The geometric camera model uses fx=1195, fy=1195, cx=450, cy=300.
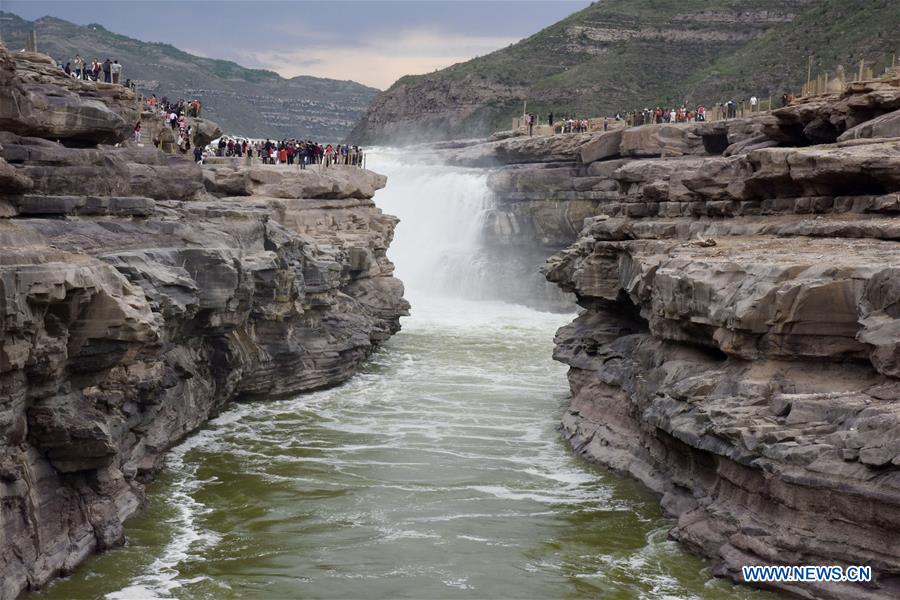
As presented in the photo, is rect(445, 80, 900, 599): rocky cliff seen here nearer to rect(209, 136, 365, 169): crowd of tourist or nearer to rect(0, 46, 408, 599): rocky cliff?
rect(0, 46, 408, 599): rocky cliff

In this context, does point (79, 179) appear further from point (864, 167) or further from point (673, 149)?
point (673, 149)

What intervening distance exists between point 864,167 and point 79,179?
13.9 m

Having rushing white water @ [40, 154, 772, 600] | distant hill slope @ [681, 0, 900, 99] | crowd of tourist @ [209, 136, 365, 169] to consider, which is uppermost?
distant hill slope @ [681, 0, 900, 99]

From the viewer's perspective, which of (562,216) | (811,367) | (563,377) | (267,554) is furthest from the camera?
(562,216)

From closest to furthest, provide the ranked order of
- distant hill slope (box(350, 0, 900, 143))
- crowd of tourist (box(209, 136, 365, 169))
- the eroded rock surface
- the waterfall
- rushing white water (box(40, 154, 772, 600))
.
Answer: the eroded rock surface < rushing white water (box(40, 154, 772, 600)) < crowd of tourist (box(209, 136, 365, 169)) < the waterfall < distant hill slope (box(350, 0, 900, 143))

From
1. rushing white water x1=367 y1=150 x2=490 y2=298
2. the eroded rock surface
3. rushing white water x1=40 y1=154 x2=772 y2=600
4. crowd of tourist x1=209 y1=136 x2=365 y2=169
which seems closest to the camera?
the eroded rock surface

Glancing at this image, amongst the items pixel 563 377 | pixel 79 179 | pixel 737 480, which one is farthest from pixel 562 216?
pixel 737 480

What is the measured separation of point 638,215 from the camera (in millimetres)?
27016

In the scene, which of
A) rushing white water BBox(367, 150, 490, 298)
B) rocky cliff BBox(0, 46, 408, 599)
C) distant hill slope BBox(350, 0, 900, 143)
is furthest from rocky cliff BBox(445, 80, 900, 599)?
distant hill slope BBox(350, 0, 900, 143)

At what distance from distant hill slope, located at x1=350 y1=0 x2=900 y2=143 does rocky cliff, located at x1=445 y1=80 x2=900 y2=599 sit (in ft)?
187

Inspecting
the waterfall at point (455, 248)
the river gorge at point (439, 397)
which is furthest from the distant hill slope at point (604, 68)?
the river gorge at point (439, 397)

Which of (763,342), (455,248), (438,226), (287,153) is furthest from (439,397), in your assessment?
(438,226)

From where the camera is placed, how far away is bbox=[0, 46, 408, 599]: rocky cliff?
16109mm

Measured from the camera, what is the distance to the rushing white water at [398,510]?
A: 17234mm
